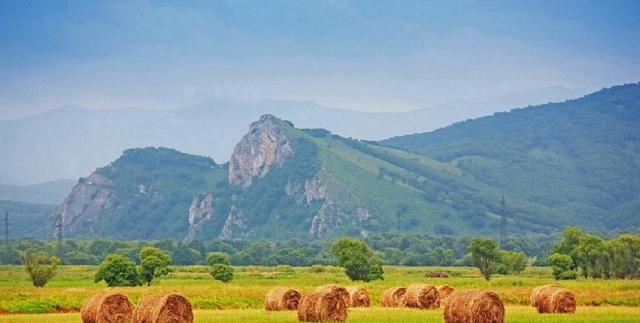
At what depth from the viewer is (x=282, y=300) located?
55.2 m

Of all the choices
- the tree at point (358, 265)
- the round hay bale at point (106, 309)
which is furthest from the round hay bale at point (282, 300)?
the tree at point (358, 265)

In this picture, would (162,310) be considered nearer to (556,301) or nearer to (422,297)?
(422,297)

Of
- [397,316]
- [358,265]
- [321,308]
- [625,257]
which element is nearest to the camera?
[321,308]

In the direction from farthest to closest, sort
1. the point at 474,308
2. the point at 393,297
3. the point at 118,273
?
the point at 118,273 < the point at 393,297 < the point at 474,308

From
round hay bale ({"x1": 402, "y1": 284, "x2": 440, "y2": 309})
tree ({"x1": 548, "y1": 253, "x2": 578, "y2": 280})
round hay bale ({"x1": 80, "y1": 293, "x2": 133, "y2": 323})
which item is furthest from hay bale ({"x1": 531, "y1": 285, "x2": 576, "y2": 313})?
tree ({"x1": 548, "y1": 253, "x2": 578, "y2": 280})

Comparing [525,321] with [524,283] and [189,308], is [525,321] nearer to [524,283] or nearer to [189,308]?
→ [189,308]

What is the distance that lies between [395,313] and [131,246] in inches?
5932

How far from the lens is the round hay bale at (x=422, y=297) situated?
57.3 meters

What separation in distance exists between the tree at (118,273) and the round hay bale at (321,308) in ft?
127

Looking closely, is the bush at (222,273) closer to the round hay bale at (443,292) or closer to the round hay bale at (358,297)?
the round hay bale at (358,297)

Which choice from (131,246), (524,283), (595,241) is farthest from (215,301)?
(131,246)

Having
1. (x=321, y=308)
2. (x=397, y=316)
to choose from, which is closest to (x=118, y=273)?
(x=321, y=308)

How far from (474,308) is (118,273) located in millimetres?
47475

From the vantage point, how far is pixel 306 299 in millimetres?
48344
